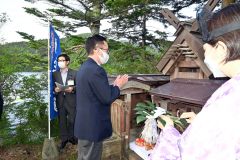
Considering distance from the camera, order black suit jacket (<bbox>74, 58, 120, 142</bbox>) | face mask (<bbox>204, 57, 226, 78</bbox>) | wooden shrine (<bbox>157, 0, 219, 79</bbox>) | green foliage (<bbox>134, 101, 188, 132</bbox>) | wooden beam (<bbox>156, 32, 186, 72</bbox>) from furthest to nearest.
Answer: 1. wooden beam (<bbox>156, 32, 186, 72</bbox>)
2. wooden shrine (<bbox>157, 0, 219, 79</bbox>)
3. black suit jacket (<bbox>74, 58, 120, 142</bbox>)
4. green foliage (<bbox>134, 101, 188, 132</bbox>)
5. face mask (<bbox>204, 57, 226, 78</bbox>)

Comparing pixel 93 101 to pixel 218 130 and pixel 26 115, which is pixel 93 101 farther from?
pixel 26 115

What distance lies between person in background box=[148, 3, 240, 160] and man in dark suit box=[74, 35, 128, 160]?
190 centimetres

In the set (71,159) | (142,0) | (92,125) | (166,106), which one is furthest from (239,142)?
(142,0)

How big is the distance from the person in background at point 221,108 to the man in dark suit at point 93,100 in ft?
6.25

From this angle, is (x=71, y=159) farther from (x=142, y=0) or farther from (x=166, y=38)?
(x=166, y=38)

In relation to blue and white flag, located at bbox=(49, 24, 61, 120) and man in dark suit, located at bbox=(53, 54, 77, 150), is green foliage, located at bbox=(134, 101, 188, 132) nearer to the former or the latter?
man in dark suit, located at bbox=(53, 54, 77, 150)

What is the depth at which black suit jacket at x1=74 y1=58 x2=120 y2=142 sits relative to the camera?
3.06 m

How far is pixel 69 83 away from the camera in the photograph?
16.9ft

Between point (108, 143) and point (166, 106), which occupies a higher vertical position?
point (166, 106)

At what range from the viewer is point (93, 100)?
317 centimetres

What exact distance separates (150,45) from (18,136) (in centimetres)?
784

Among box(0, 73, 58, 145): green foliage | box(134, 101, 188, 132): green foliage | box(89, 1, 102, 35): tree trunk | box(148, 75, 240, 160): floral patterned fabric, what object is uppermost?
box(89, 1, 102, 35): tree trunk

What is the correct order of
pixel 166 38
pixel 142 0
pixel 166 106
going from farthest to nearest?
pixel 166 38
pixel 142 0
pixel 166 106

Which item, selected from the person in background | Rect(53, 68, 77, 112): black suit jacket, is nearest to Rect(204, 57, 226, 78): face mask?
the person in background
